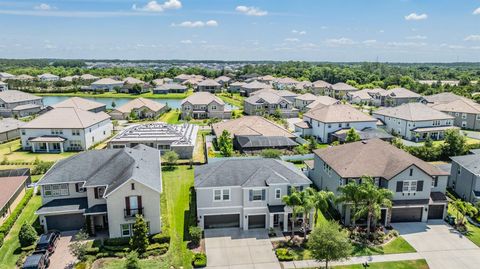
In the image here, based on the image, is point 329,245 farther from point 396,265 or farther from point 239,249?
point 239,249

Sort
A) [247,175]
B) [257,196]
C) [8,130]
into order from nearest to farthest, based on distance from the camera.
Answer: [257,196] < [247,175] < [8,130]

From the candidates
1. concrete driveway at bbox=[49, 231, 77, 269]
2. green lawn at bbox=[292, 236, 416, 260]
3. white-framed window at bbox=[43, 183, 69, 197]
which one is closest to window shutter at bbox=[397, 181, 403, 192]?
green lawn at bbox=[292, 236, 416, 260]

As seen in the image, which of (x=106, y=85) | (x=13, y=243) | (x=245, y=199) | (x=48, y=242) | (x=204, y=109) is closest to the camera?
(x=48, y=242)

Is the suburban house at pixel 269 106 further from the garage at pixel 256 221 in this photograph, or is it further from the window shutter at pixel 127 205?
the window shutter at pixel 127 205

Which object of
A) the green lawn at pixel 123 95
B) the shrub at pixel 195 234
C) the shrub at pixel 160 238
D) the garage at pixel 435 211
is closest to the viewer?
the shrub at pixel 160 238

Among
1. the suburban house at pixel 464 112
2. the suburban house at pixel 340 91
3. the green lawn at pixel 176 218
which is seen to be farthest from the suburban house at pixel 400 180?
the suburban house at pixel 340 91

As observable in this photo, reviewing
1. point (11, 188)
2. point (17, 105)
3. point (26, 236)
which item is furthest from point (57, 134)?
point (17, 105)

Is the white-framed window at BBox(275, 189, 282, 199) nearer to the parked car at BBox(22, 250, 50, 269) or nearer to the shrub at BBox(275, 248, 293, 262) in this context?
the shrub at BBox(275, 248, 293, 262)
